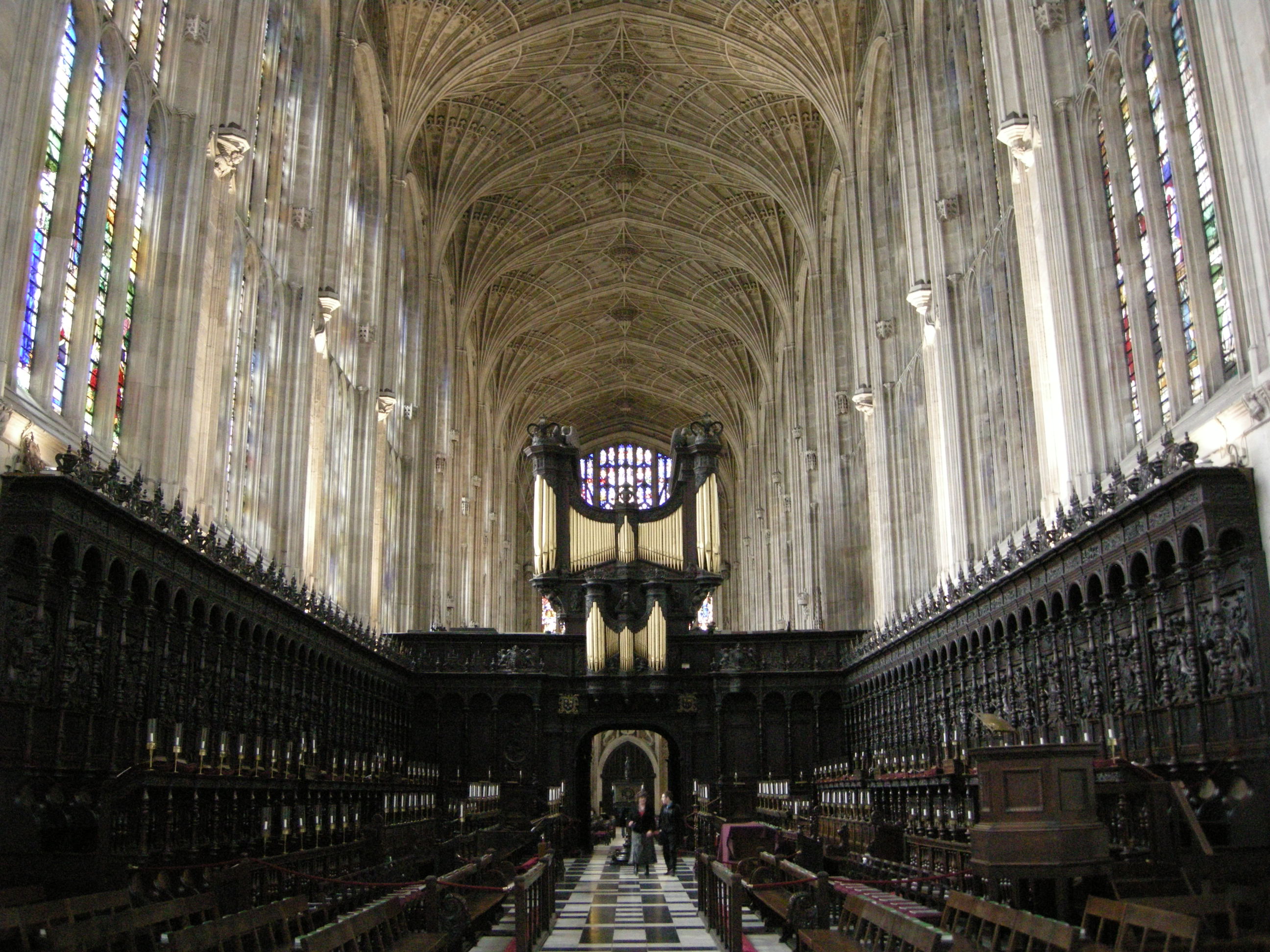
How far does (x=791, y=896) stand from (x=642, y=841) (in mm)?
11589

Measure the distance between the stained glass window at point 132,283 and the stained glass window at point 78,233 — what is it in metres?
1.08

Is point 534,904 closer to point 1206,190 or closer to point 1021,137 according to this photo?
point 1206,190

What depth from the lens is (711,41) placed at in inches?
1359

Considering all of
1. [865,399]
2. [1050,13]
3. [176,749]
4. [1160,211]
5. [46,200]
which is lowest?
[176,749]

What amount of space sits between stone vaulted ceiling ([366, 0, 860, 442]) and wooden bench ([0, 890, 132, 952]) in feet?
85.7

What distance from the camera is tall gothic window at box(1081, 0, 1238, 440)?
14.1 meters

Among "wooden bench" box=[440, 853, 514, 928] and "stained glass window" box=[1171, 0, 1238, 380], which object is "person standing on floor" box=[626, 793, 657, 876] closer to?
"wooden bench" box=[440, 853, 514, 928]

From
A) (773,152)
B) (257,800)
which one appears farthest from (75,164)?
(773,152)

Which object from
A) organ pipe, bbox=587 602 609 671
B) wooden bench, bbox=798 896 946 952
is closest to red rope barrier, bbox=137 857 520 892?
wooden bench, bbox=798 896 946 952

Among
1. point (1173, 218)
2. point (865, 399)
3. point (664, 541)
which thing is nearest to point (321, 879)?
point (1173, 218)

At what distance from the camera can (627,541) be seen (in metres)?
38.9

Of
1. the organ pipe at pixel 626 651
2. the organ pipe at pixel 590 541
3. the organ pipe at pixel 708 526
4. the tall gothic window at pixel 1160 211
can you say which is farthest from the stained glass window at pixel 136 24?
the organ pipe at pixel 708 526

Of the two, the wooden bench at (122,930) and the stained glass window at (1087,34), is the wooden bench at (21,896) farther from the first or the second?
the stained glass window at (1087,34)

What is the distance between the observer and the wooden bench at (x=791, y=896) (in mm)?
10117
